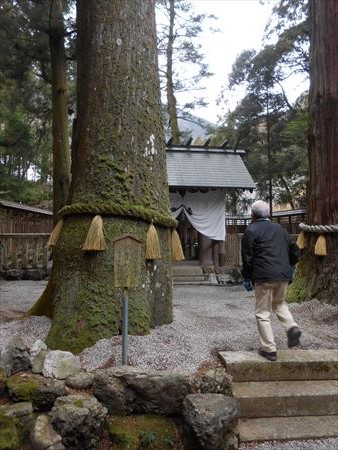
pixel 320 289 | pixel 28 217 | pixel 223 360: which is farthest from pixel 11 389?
pixel 28 217

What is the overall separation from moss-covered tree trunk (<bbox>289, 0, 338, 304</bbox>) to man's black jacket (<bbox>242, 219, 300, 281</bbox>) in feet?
5.33

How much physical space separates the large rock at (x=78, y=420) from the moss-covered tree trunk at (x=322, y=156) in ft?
11.3

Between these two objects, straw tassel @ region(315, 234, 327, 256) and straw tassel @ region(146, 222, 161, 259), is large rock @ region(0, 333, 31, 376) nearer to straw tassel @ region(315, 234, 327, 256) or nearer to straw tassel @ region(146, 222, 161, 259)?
straw tassel @ region(146, 222, 161, 259)

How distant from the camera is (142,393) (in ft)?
8.86

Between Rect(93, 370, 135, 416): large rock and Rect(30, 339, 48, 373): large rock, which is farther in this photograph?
Rect(30, 339, 48, 373): large rock

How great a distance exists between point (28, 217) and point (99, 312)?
1362cm

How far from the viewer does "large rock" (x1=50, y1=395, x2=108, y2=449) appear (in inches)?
94.2

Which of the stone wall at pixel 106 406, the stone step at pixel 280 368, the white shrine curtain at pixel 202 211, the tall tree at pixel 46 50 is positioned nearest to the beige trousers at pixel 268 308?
the stone step at pixel 280 368

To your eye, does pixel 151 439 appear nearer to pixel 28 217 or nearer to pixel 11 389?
pixel 11 389

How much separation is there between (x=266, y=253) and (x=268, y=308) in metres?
0.49

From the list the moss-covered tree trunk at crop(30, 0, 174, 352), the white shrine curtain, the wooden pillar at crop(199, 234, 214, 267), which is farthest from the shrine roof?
the moss-covered tree trunk at crop(30, 0, 174, 352)

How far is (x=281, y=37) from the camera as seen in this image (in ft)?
51.6

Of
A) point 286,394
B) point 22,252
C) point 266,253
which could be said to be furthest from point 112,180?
point 22,252

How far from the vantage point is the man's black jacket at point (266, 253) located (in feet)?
11.1
